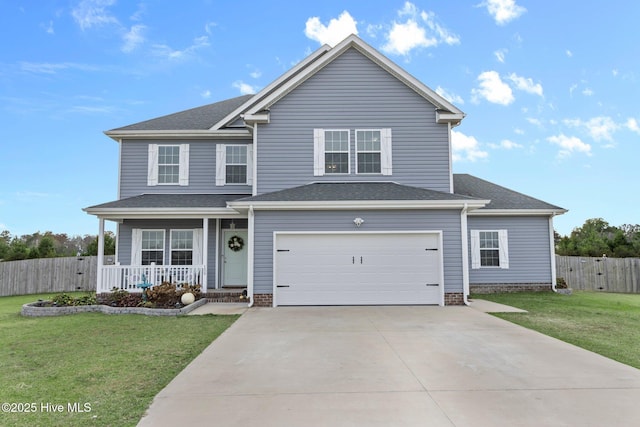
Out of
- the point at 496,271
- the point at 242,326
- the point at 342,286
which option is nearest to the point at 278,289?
the point at 342,286

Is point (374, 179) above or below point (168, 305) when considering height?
above

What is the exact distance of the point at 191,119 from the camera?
1461cm

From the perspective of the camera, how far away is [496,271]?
1391 cm

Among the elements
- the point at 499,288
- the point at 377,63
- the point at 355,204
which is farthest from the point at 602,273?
the point at 377,63

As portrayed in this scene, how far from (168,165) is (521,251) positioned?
13.5 meters

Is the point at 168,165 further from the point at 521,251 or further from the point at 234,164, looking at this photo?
the point at 521,251

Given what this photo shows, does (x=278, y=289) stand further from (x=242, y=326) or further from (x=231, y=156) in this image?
(x=231, y=156)

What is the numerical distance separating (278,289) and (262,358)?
196 inches

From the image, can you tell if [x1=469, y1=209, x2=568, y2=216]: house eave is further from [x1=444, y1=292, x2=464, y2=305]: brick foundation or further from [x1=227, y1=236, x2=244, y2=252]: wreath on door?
[x1=227, y1=236, x2=244, y2=252]: wreath on door

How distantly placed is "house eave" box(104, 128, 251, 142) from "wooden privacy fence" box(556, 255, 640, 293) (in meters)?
16.3

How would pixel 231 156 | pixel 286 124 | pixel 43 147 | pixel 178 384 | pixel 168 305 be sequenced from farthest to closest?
pixel 43 147 → pixel 231 156 → pixel 286 124 → pixel 168 305 → pixel 178 384

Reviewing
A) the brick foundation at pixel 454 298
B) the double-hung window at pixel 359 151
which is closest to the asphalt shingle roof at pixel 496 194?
the double-hung window at pixel 359 151

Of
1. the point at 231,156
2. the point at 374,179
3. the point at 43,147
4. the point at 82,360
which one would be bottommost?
the point at 82,360

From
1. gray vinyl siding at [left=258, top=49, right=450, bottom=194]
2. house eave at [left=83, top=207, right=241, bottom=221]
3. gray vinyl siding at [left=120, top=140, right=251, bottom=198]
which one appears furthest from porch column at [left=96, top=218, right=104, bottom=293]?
gray vinyl siding at [left=258, top=49, right=450, bottom=194]
